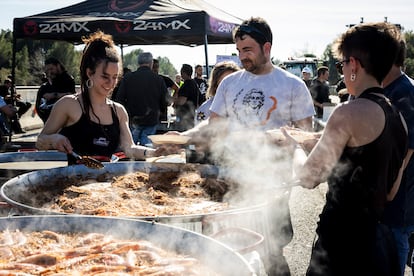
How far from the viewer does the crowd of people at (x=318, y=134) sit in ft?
6.85

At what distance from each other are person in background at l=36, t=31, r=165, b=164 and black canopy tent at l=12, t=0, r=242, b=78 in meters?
5.03

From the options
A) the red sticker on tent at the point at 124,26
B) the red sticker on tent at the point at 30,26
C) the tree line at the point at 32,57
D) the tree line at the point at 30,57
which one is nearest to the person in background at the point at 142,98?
the red sticker on tent at the point at 124,26

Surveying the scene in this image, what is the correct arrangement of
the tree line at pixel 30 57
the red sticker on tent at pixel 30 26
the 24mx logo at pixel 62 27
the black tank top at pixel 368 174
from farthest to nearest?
the tree line at pixel 30 57 < the red sticker on tent at pixel 30 26 < the 24mx logo at pixel 62 27 < the black tank top at pixel 368 174

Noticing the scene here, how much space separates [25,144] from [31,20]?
3.15m

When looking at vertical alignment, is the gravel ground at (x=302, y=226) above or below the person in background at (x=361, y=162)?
below

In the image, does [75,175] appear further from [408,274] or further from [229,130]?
[408,274]

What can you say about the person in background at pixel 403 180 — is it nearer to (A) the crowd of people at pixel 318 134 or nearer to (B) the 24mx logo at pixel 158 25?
(A) the crowd of people at pixel 318 134

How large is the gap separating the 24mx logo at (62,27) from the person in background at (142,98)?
2.03 meters

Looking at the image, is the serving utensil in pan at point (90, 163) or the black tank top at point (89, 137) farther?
the black tank top at point (89, 137)

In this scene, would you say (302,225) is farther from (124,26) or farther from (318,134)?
(124,26)

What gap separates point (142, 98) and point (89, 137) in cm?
405

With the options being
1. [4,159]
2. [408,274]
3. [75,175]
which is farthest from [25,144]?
[408,274]

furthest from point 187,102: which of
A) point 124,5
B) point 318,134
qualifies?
point 318,134

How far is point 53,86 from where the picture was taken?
7383mm
